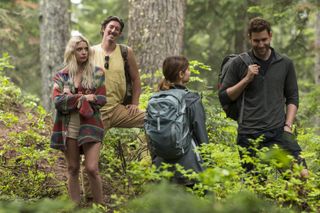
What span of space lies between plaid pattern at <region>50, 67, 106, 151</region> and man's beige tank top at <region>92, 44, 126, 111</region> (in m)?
0.51

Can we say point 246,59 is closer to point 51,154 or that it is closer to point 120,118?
point 120,118

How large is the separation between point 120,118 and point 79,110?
95 centimetres

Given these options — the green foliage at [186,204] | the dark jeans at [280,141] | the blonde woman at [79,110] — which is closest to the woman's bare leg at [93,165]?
the blonde woman at [79,110]

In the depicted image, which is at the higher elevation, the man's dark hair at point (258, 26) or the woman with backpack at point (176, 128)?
the man's dark hair at point (258, 26)

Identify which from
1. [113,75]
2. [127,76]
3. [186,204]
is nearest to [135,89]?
[127,76]

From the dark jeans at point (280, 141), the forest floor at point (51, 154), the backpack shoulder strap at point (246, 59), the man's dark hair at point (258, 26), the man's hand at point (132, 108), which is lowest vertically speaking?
the forest floor at point (51, 154)

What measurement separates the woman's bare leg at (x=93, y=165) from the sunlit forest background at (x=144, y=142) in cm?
25

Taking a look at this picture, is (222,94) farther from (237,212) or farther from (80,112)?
(237,212)

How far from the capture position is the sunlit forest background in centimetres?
335

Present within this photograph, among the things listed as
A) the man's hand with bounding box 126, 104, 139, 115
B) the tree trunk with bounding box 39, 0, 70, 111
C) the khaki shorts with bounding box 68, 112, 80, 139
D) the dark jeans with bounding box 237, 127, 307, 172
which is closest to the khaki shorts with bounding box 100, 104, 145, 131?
the man's hand with bounding box 126, 104, 139, 115

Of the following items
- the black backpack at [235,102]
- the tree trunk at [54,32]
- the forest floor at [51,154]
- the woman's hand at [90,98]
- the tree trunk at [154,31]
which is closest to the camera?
the black backpack at [235,102]

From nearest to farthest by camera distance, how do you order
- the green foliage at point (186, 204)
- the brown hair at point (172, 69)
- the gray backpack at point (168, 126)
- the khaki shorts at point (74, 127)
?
the green foliage at point (186, 204) → the gray backpack at point (168, 126) → the brown hair at point (172, 69) → the khaki shorts at point (74, 127)

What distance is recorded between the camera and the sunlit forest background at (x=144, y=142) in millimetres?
3354

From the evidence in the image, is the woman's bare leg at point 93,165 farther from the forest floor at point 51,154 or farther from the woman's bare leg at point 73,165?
the forest floor at point 51,154
